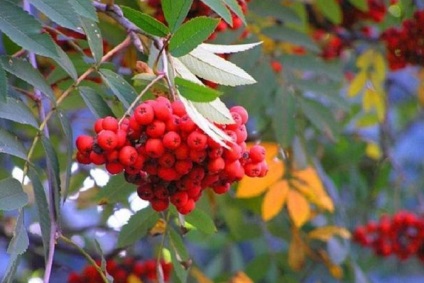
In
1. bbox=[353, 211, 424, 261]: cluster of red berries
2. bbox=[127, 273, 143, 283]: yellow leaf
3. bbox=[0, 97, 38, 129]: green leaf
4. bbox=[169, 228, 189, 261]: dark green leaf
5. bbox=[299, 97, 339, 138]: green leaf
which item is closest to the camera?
bbox=[0, 97, 38, 129]: green leaf

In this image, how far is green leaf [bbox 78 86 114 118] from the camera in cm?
108

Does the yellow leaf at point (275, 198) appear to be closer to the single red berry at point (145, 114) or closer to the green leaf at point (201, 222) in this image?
the green leaf at point (201, 222)

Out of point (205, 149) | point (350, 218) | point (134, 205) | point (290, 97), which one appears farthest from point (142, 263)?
point (350, 218)

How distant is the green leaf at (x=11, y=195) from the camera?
3.16ft

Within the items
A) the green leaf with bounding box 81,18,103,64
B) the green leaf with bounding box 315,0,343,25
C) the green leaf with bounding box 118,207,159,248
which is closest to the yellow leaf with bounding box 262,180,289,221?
the green leaf with bounding box 315,0,343,25

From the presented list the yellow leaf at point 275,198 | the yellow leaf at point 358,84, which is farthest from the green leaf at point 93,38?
the yellow leaf at point 358,84

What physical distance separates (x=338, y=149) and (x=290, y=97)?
81 cm

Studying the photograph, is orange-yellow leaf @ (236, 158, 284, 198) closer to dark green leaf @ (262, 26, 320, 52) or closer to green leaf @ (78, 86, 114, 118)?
dark green leaf @ (262, 26, 320, 52)

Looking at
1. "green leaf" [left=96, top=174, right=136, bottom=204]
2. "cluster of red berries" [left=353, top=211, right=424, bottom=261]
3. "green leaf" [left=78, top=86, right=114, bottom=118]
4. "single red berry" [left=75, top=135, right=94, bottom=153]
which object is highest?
"single red berry" [left=75, top=135, right=94, bottom=153]

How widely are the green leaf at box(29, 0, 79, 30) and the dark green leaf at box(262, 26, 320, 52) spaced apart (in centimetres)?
80

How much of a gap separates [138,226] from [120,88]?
1.00ft

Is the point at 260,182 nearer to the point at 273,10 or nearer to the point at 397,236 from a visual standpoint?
the point at 273,10

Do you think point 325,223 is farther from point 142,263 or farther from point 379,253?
point 142,263

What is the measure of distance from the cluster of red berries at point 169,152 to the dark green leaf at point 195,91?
0.08 ft
